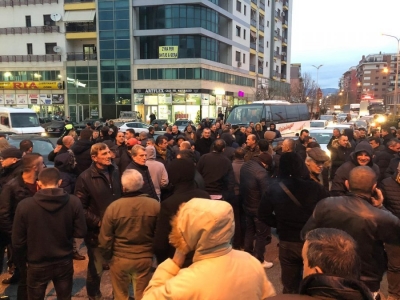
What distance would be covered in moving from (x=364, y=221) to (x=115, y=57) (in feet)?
151

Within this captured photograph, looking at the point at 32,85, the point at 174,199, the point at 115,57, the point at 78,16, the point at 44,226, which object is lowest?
the point at 44,226

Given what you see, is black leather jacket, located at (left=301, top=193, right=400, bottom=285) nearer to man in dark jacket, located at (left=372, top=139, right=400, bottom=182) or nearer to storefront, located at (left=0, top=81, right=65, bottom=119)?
man in dark jacket, located at (left=372, top=139, right=400, bottom=182)

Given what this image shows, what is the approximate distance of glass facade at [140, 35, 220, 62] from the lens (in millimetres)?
44125

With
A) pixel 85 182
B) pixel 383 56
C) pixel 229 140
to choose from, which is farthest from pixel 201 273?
pixel 383 56

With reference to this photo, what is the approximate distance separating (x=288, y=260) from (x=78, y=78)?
156 ft

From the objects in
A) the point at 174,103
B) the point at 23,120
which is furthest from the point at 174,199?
the point at 174,103

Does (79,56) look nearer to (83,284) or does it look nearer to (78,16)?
(78,16)

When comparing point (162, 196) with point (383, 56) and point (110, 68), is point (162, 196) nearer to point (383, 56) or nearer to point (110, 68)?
point (110, 68)

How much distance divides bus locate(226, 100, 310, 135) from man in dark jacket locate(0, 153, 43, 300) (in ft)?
50.3

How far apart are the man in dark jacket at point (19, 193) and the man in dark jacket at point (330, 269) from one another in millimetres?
3384

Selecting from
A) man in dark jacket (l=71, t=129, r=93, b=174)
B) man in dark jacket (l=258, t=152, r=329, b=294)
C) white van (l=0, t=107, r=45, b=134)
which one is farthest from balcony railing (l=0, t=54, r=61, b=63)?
man in dark jacket (l=258, t=152, r=329, b=294)

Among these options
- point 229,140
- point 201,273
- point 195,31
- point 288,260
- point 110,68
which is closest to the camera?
point 201,273

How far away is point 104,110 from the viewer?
47.0m

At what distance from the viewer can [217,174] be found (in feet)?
19.1
